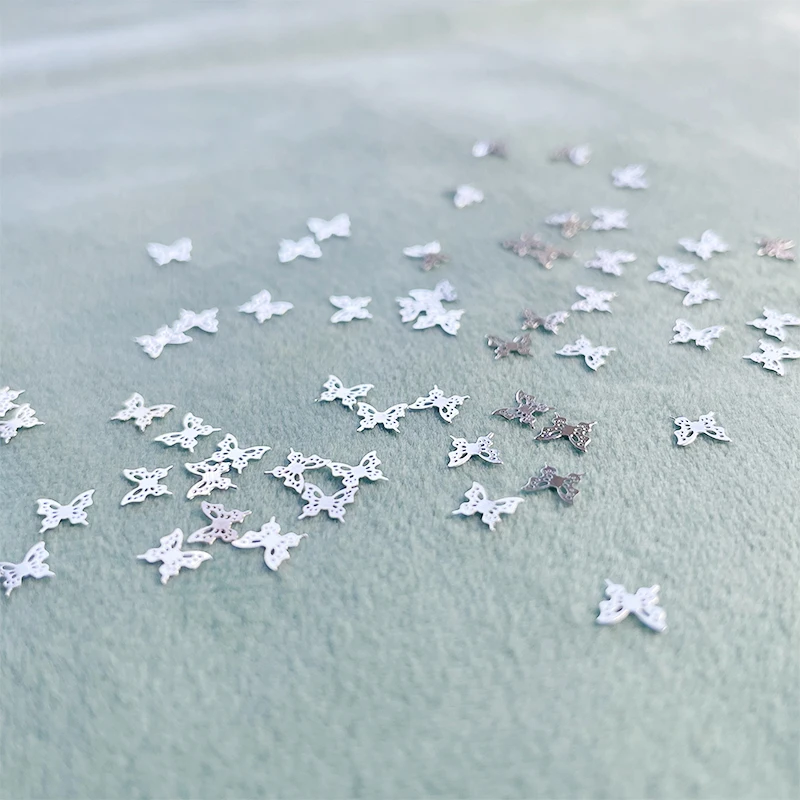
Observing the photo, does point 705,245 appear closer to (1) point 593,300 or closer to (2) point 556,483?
(1) point 593,300

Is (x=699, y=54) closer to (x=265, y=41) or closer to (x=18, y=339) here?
(x=265, y=41)

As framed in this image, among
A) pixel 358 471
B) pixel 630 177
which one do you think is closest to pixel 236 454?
pixel 358 471

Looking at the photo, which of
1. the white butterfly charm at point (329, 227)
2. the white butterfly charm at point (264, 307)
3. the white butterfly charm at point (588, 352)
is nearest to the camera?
the white butterfly charm at point (588, 352)

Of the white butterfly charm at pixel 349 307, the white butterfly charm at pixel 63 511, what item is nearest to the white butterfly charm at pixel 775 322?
the white butterfly charm at pixel 349 307

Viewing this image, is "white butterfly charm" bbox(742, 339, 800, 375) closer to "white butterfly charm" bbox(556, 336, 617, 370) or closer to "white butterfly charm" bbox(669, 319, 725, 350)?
"white butterfly charm" bbox(669, 319, 725, 350)

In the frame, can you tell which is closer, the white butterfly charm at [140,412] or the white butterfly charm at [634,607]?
the white butterfly charm at [634,607]

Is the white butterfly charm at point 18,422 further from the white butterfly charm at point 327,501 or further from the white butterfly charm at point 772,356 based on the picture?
the white butterfly charm at point 772,356

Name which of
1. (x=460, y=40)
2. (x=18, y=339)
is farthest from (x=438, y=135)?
(x=18, y=339)

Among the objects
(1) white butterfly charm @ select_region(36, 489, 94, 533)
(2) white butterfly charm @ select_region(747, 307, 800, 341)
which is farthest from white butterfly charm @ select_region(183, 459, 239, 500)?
(2) white butterfly charm @ select_region(747, 307, 800, 341)
